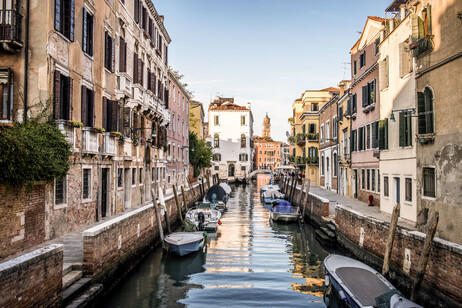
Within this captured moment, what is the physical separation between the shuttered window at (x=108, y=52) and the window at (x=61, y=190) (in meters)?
5.36

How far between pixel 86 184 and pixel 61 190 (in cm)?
191

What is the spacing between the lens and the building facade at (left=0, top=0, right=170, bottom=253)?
33.2ft

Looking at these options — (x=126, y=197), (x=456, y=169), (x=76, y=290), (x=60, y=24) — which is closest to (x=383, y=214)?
(x=456, y=169)

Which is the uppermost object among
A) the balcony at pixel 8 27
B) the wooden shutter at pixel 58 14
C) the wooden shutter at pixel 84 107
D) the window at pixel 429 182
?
the wooden shutter at pixel 58 14

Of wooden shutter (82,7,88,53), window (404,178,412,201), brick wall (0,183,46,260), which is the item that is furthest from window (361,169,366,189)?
brick wall (0,183,46,260)

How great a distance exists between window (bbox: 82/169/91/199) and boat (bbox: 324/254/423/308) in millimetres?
8066

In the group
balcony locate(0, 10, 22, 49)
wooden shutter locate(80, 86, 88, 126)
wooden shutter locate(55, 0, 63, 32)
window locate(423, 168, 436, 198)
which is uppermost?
wooden shutter locate(55, 0, 63, 32)

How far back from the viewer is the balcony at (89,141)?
1250 centimetres

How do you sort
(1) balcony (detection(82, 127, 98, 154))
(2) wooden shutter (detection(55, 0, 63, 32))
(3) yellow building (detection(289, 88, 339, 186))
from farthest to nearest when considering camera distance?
1. (3) yellow building (detection(289, 88, 339, 186))
2. (1) balcony (detection(82, 127, 98, 154))
3. (2) wooden shutter (detection(55, 0, 63, 32))

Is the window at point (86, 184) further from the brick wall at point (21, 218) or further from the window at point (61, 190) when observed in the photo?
the brick wall at point (21, 218)

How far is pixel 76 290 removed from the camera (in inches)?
299

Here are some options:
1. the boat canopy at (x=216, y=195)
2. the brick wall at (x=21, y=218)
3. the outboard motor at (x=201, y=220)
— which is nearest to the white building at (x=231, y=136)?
the boat canopy at (x=216, y=195)

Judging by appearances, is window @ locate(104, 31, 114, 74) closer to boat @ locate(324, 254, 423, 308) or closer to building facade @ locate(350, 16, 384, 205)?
boat @ locate(324, 254, 423, 308)

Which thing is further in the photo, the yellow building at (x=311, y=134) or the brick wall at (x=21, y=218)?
the yellow building at (x=311, y=134)
